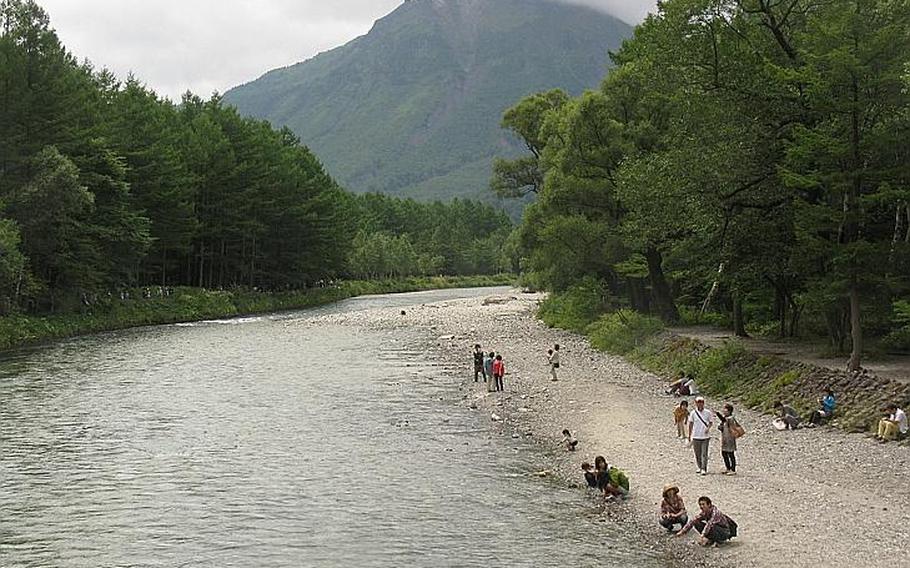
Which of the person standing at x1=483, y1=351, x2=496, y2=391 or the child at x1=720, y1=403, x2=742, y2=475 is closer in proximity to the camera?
the child at x1=720, y1=403, x2=742, y2=475

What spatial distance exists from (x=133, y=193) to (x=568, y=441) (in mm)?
60699

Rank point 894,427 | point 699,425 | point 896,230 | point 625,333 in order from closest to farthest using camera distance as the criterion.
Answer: point 699,425
point 894,427
point 896,230
point 625,333

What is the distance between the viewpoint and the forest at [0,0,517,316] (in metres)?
55.8

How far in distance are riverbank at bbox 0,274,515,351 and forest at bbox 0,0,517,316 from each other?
1533mm

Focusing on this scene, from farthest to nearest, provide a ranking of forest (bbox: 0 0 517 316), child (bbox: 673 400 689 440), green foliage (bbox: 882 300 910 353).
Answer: forest (bbox: 0 0 517 316) → green foliage (bbox: 882 300 910 353) → child (bbox: 673 400 689 440)

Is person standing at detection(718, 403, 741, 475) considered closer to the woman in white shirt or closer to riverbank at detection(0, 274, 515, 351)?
the woman in white shirt

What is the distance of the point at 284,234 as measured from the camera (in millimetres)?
101438

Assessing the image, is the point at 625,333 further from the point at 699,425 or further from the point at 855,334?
the point at 699,425

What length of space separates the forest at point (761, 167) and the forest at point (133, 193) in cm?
3315

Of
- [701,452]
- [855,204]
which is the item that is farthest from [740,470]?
[855,204]

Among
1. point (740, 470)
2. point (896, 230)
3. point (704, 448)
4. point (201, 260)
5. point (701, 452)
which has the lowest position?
point (740, 470)

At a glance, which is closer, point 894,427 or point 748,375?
point 894,427

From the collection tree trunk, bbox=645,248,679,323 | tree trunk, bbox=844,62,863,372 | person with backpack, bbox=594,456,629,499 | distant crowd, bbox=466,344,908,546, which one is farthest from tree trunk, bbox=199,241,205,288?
person with backpack, bbox=594,456,629,499

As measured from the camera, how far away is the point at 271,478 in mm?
21516
